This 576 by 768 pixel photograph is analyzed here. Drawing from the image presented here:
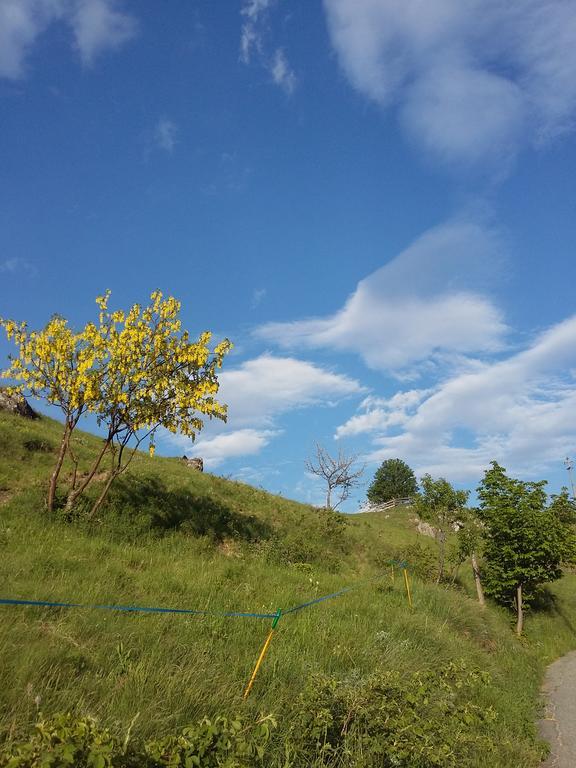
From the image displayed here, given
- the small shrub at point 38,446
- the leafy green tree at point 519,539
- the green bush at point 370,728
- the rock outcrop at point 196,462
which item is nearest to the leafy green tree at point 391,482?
the rock outcrop at point 196,462

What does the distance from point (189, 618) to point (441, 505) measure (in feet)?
50.1

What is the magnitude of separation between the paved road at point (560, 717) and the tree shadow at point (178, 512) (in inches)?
386

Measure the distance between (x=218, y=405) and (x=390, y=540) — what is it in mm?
16297

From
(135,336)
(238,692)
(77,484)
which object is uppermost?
(135,336)

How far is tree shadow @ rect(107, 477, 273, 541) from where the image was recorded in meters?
15.4

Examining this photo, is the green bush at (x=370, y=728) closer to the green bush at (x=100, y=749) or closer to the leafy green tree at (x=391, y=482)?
the green bush at (x=100, y=749)

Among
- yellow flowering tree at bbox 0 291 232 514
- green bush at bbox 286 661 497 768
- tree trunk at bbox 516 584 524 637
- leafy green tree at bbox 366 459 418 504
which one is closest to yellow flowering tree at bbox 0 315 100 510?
yellow flowering tree at bbox 0 291 232 514

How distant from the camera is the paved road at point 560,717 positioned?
9274 millimetres

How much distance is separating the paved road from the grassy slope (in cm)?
A: 41

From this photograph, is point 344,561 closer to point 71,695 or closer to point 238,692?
point 238,692

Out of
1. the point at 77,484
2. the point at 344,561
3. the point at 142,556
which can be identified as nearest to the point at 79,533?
the point at 142,556

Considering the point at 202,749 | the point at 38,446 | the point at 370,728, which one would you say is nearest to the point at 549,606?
the point at 370,728

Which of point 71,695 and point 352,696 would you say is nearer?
point 71,695

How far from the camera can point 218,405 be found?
15078 mm
